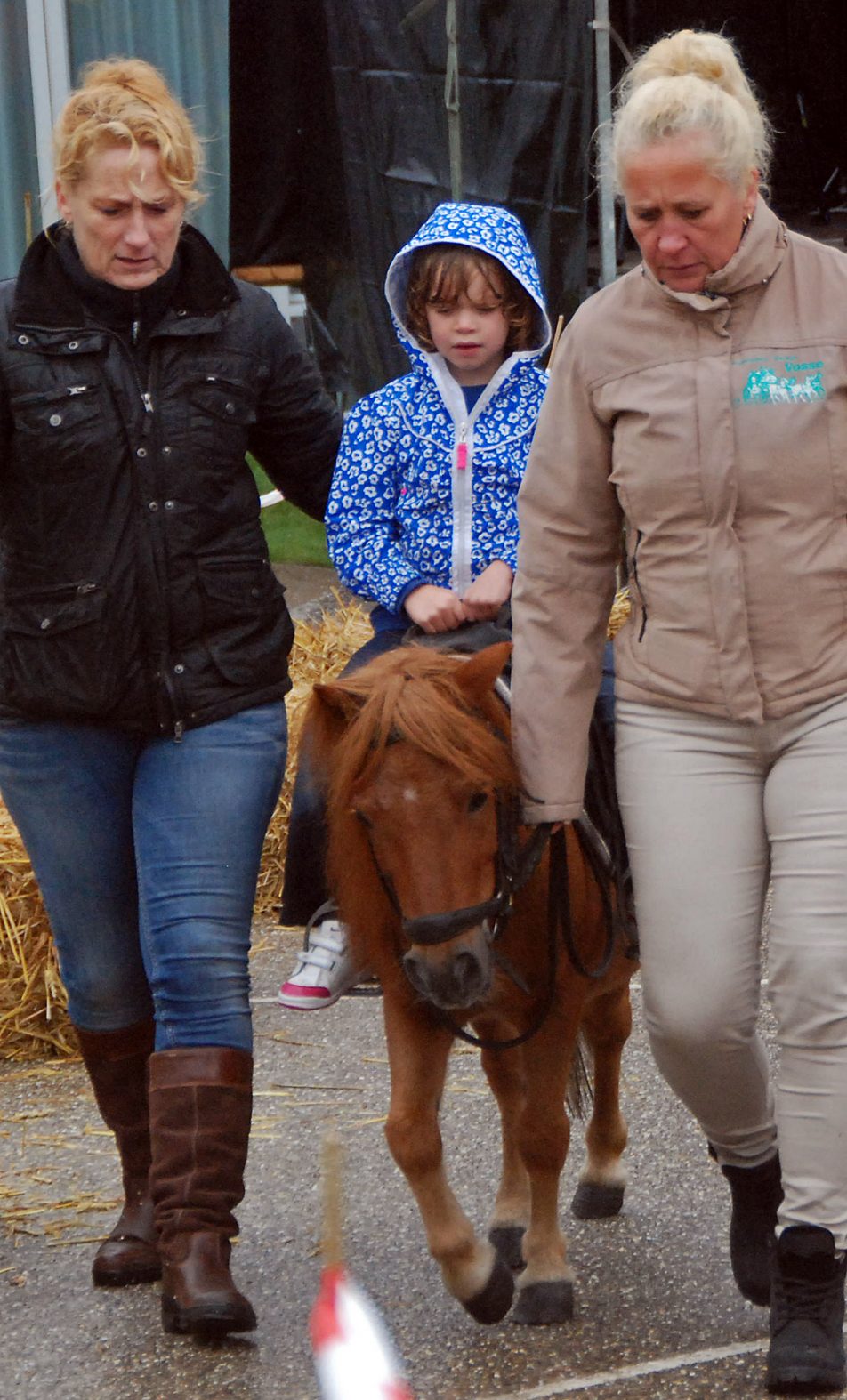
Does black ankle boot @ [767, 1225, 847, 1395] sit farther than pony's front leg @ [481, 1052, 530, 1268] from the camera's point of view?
No

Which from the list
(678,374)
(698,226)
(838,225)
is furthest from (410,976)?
(838,225)

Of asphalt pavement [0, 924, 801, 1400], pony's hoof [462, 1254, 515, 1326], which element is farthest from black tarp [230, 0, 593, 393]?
pony's hoof [462, 1254, 515, 1326]

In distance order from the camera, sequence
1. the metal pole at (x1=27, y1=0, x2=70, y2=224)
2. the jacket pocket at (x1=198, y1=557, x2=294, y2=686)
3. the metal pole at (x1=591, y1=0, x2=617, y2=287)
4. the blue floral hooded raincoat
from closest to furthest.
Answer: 1. the jacket pocket at (x1=198, y1=557, x2=294, y2=686)
2. the blue floral hooded raincoat
3. the metal pole at (x1=591, y1=0, x2=617, y2=287)
4. the metal pole at (x1=27, y1=0, x2=70, y2=224)

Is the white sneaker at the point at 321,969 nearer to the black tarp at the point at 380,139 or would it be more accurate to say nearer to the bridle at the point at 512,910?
the bridle at the point at 512,910

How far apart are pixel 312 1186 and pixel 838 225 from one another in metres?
11.8

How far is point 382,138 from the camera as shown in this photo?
867 centimetres

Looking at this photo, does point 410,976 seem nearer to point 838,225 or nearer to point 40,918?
point 40,918

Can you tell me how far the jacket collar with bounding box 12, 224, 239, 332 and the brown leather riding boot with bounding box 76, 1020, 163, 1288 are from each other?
130 centimetres

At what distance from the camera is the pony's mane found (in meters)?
3.06

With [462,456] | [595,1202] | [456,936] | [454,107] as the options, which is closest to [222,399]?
[462,456]

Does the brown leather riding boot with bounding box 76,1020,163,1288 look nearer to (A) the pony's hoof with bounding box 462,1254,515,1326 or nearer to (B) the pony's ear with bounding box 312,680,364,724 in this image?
(A) the pony's hoof with bounding box 462,1254,515,1326

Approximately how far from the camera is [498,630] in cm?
357

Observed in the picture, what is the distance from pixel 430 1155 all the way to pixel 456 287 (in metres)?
1.60

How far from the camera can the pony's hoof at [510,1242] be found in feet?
12.4
